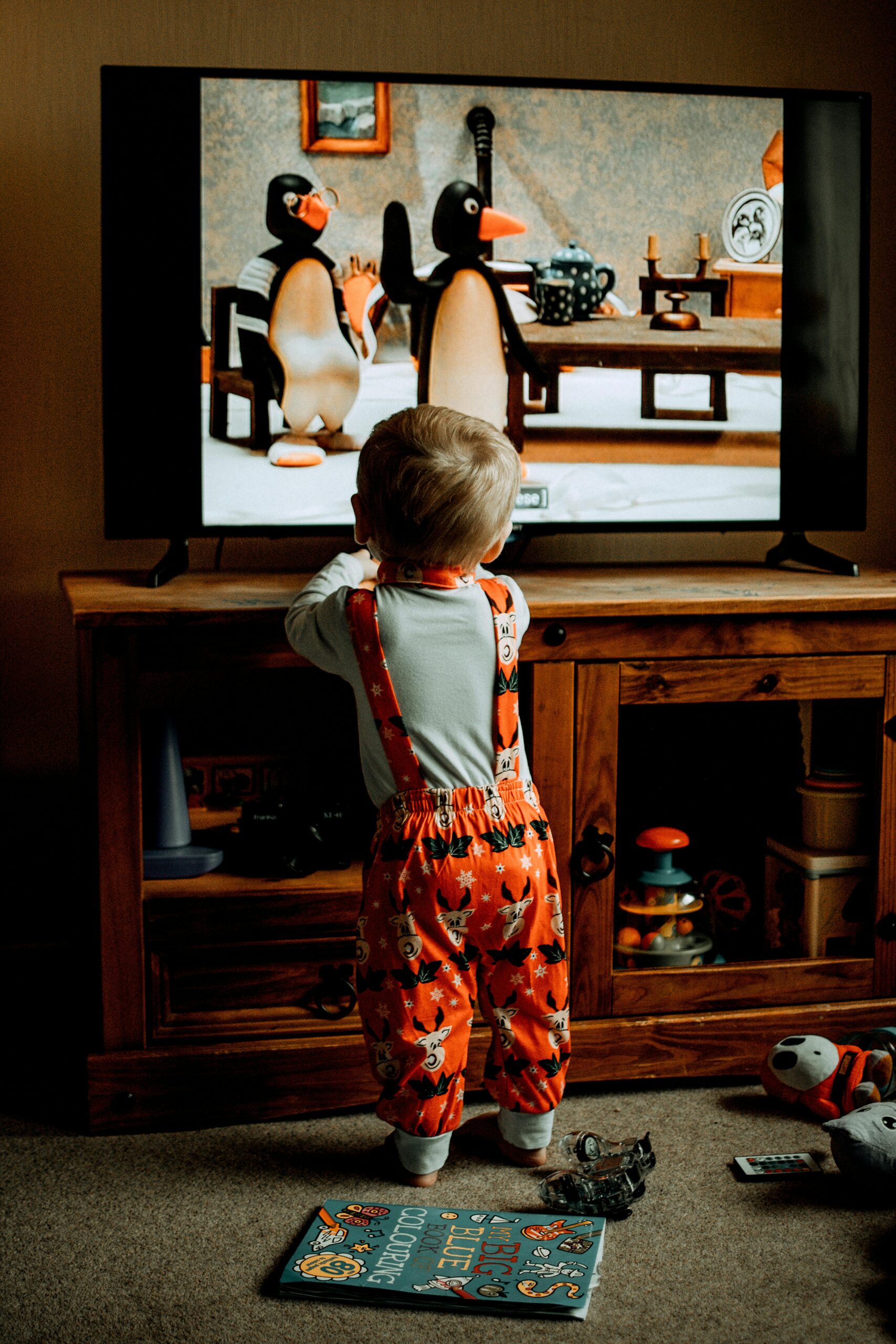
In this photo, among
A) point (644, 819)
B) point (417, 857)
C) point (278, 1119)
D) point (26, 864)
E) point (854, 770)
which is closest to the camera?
point (417, 857)

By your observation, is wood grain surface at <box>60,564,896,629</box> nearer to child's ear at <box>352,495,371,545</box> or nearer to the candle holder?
child's ear at <box>352,495,371,545</box>

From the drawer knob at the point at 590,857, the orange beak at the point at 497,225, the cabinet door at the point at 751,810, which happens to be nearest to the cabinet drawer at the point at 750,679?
the cabinet door at the point at 751,810

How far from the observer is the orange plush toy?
1.76m

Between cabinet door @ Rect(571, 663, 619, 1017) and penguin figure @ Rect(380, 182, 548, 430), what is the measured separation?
470mm

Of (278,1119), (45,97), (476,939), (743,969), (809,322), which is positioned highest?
(45,97)

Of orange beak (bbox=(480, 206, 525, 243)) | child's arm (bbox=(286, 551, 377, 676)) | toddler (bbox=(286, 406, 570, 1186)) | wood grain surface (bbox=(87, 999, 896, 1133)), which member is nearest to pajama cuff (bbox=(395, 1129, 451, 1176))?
toddler (bbox=(286, 406, 570, 1186))

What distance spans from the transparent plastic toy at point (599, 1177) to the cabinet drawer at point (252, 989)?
0.38 meters

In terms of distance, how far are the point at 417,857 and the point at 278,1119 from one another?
0.53 m

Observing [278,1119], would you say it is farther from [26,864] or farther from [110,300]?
[110,300]

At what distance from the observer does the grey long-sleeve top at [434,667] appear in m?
1.55

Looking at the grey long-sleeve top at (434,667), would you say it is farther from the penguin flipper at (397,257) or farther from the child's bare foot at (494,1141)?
the penguin flipper at (397,257)

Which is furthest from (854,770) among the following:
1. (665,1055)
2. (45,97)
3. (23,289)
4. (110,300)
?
(45,97)

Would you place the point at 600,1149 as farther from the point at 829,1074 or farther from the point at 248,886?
the point at 248,886

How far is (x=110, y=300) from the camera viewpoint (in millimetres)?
1873
